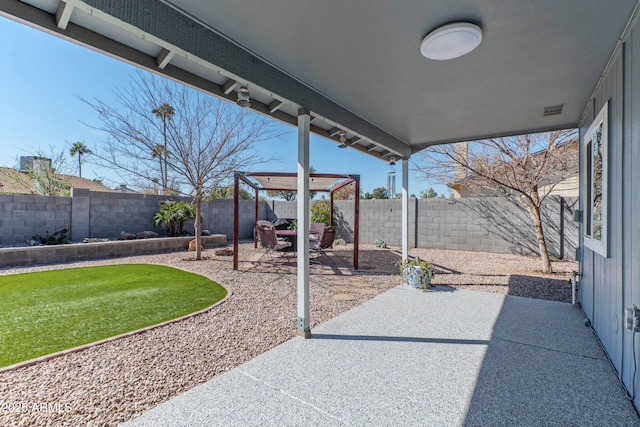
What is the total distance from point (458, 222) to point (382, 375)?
7.80m

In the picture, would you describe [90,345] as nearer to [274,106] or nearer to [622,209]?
[274,106]

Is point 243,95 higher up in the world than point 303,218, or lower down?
higher up

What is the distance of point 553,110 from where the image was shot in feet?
12.3

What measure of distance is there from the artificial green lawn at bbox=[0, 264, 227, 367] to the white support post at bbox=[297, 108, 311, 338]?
171 cm

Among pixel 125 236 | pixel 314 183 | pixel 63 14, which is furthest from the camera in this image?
pixel 125 236

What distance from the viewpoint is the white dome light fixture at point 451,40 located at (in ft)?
6.57

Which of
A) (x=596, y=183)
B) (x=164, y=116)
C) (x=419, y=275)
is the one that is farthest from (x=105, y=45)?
(x=164, y=116)

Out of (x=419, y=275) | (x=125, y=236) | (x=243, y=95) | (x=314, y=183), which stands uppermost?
(x=243, y=95)

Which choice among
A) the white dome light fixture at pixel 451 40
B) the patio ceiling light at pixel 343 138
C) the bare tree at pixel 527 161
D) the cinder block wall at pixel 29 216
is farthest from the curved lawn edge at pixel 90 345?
the cinder block wall at pixel 29 216

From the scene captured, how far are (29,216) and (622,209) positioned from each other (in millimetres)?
11633

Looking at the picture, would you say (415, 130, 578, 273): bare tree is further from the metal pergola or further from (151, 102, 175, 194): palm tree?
(151, 102, 175, 194): palm tree

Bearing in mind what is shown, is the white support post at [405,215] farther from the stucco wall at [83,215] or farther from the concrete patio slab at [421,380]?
the stucco wall at [83,215]

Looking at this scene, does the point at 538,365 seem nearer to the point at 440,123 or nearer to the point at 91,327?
the point at 440,123

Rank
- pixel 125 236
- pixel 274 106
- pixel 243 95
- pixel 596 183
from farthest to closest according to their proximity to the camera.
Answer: pixel 125 236 → pixel 274 106 → pixel 596 183 → pixel 243 95
